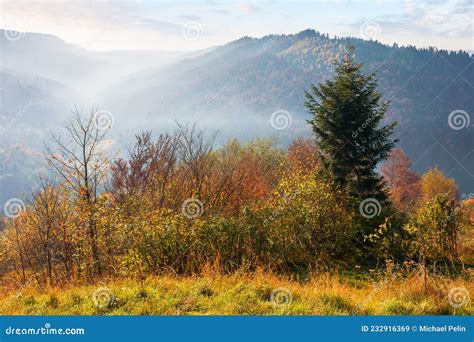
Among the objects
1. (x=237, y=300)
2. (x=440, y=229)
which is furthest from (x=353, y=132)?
(x=237, y=300)

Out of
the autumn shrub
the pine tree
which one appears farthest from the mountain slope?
the autumn shrub

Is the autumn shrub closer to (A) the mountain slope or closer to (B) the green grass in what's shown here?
(B) the green grass

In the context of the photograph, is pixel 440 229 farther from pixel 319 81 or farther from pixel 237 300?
pixel 319 81

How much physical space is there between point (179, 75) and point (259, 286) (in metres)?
199

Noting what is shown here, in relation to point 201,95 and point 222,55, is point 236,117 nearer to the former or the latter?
point 201,95

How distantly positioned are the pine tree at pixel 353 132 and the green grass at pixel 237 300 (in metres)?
11.9

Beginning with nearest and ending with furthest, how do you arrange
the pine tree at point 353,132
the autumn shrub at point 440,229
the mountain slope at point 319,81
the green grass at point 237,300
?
the green grass at point 237,300, the autumn shrub at point 440,229, the pine tree at point 353,132, the mountain slope at point 319,81

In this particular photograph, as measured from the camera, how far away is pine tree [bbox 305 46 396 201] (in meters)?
19.4

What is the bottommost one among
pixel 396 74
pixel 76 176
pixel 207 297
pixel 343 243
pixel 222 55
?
pixel 343 243

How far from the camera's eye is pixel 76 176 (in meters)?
14.0

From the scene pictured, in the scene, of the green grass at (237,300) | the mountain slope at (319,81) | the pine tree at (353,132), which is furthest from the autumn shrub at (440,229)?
the mountain slope at (319,81)

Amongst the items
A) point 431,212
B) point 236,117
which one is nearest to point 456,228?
point 431,212

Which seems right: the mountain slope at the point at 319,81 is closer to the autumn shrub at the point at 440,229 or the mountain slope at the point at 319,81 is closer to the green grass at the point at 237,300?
the autumn shrub at the point at 440,229

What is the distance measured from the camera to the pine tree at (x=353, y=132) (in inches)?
763
